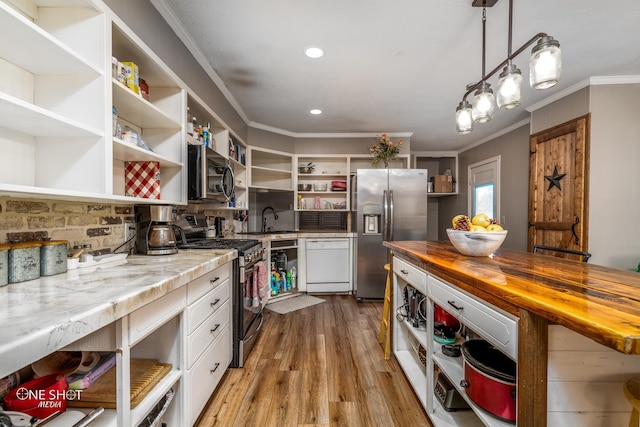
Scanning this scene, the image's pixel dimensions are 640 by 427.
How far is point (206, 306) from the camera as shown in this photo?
154cm

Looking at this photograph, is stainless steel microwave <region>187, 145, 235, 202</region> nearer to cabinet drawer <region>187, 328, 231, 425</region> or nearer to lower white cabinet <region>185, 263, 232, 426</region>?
lower white cabinet <region>185, 263, 232, 426</region>

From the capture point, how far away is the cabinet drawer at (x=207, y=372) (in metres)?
1.36

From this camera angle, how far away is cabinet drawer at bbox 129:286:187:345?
3.00ft

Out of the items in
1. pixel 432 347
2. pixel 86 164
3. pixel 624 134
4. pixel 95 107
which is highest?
pixel 624 134

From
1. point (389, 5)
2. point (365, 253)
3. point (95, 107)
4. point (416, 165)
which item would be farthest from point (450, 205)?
point (95, 107)

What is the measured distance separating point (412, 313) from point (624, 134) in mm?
2851

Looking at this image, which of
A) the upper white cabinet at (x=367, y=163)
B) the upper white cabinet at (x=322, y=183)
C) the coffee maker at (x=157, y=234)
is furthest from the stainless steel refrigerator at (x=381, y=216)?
the coffee maker at (x=157, y=234)

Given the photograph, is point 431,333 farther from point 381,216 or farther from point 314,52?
point 381,216

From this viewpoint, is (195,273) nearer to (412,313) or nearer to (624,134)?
(412,313)

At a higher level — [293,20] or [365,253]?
[293,20]

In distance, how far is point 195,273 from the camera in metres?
1.31

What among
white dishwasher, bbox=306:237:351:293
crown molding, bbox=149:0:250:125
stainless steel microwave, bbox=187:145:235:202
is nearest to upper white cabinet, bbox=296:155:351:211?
white dishwasher, bbox=306:237:351:293

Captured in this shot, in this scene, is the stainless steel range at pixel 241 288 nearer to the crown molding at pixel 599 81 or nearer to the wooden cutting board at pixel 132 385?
the wooden cutting board at pixel 132 385

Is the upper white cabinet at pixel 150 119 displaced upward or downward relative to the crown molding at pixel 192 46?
downward
